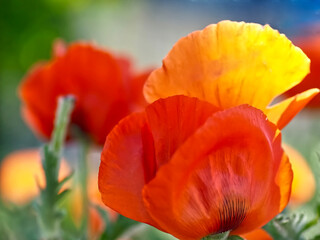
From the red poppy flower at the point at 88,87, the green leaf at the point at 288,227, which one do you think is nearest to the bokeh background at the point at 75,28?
the red poppy flower at the point at 88,87

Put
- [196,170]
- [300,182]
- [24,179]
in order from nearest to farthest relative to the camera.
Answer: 1. [196,170]
2. [300,182]
3. [24,179]

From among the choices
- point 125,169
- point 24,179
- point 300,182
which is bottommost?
point 24,179

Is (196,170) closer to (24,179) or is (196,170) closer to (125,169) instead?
(125,169)

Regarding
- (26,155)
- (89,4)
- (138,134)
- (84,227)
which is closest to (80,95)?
(84,227)

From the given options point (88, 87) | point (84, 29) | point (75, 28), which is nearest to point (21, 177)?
point (88, 87)

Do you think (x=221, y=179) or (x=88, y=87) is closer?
(x=221, y=179)

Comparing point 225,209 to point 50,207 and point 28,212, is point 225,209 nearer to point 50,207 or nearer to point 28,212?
point 50,207

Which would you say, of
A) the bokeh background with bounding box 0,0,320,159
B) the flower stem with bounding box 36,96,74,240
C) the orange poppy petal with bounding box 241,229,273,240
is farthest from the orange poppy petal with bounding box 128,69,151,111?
the bokeh background with bounding box 0,0,320,159

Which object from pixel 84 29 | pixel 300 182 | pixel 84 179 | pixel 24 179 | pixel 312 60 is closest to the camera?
pixel 84 179
